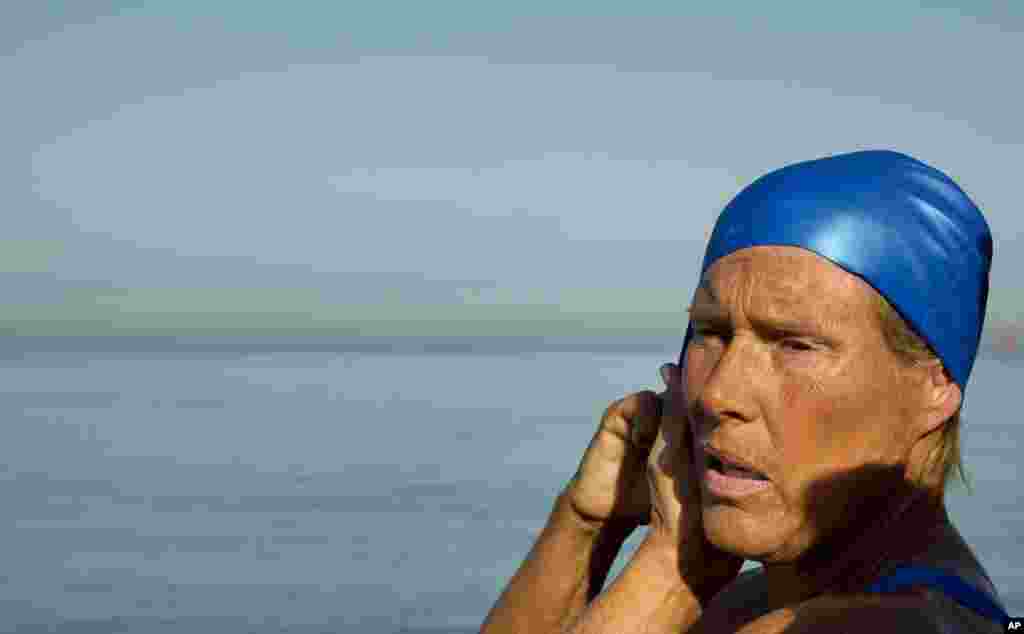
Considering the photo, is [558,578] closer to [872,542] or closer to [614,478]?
[614,478]

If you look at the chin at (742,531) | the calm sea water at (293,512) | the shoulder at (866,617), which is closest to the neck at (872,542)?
the chin at (742,531)

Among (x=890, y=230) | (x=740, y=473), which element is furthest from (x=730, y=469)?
(x=890, y=230)

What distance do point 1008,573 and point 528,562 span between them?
931 centimetres

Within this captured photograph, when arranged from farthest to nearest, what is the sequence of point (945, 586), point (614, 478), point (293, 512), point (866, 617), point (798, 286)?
point (293, 512), point (614, 478), point (798, 286), point (945, 586), point (866, 617)

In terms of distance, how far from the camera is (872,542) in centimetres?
294

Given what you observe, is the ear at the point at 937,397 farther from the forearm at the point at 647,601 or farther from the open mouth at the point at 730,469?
the forearm at the point at 647,601

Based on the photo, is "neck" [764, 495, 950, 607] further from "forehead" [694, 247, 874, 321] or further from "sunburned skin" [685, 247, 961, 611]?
"forehead" [694, 247, 874, 321]

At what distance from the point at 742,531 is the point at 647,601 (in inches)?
10.7

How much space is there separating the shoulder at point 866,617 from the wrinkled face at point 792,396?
0.26 metres

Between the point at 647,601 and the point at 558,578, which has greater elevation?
the point at 647,601

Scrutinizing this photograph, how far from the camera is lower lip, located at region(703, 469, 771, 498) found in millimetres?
2881

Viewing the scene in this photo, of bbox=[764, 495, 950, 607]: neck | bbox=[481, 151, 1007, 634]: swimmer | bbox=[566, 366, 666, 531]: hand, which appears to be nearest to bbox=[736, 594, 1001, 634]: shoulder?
bbox=[481, 151, 1007, 634]: swimmer

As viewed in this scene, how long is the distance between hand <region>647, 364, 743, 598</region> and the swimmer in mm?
29

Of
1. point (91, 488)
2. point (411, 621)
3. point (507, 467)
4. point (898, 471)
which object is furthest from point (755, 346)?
point (507, 467)
